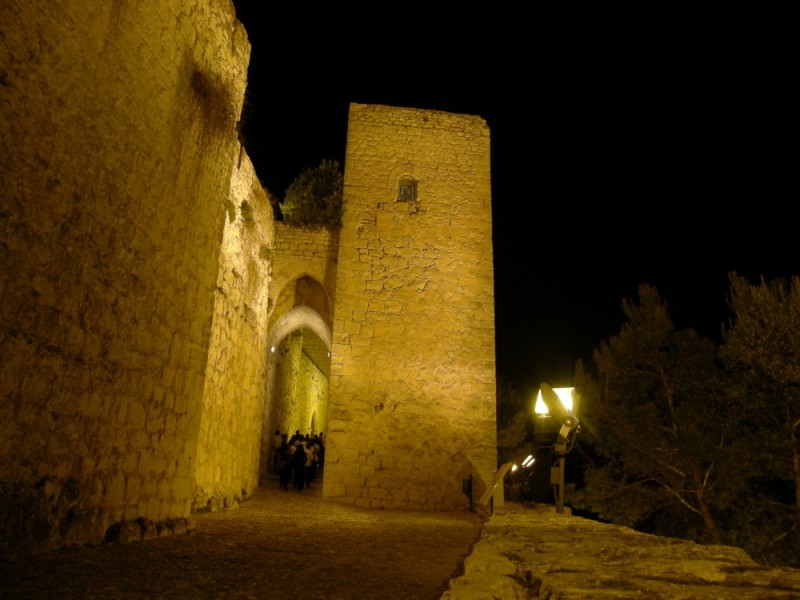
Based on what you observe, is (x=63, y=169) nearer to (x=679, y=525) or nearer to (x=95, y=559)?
(x=95, y=559)

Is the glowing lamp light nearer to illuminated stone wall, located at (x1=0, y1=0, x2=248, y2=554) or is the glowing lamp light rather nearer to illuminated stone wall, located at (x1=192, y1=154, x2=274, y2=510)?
illuminated stone wall, located at (x1=192, y1=154, x2=274, y2=510)

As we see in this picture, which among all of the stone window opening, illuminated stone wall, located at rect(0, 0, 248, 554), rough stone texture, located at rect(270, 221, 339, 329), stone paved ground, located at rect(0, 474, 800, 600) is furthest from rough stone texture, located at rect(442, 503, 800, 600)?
the stone window opening

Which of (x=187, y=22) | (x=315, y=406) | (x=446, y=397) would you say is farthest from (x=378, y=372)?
(x=315, y=406)

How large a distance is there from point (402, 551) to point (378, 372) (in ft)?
20.3

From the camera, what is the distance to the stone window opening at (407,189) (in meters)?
12.3

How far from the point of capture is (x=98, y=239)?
407cm

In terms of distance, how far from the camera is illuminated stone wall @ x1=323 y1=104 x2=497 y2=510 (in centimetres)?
1070

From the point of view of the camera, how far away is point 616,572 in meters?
2.93

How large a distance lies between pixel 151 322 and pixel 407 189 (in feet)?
27.5

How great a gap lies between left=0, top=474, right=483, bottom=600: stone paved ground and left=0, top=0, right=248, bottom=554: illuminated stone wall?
35 cm

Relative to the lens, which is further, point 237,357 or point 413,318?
point 413,318

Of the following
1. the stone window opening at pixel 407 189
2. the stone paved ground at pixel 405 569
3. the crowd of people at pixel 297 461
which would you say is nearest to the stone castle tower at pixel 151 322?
the stone paved ground at pixel 405 569

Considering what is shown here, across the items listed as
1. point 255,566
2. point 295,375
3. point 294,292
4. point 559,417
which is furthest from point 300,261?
point 255,566

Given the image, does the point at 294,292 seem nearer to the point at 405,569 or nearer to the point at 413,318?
the point at 413,318
